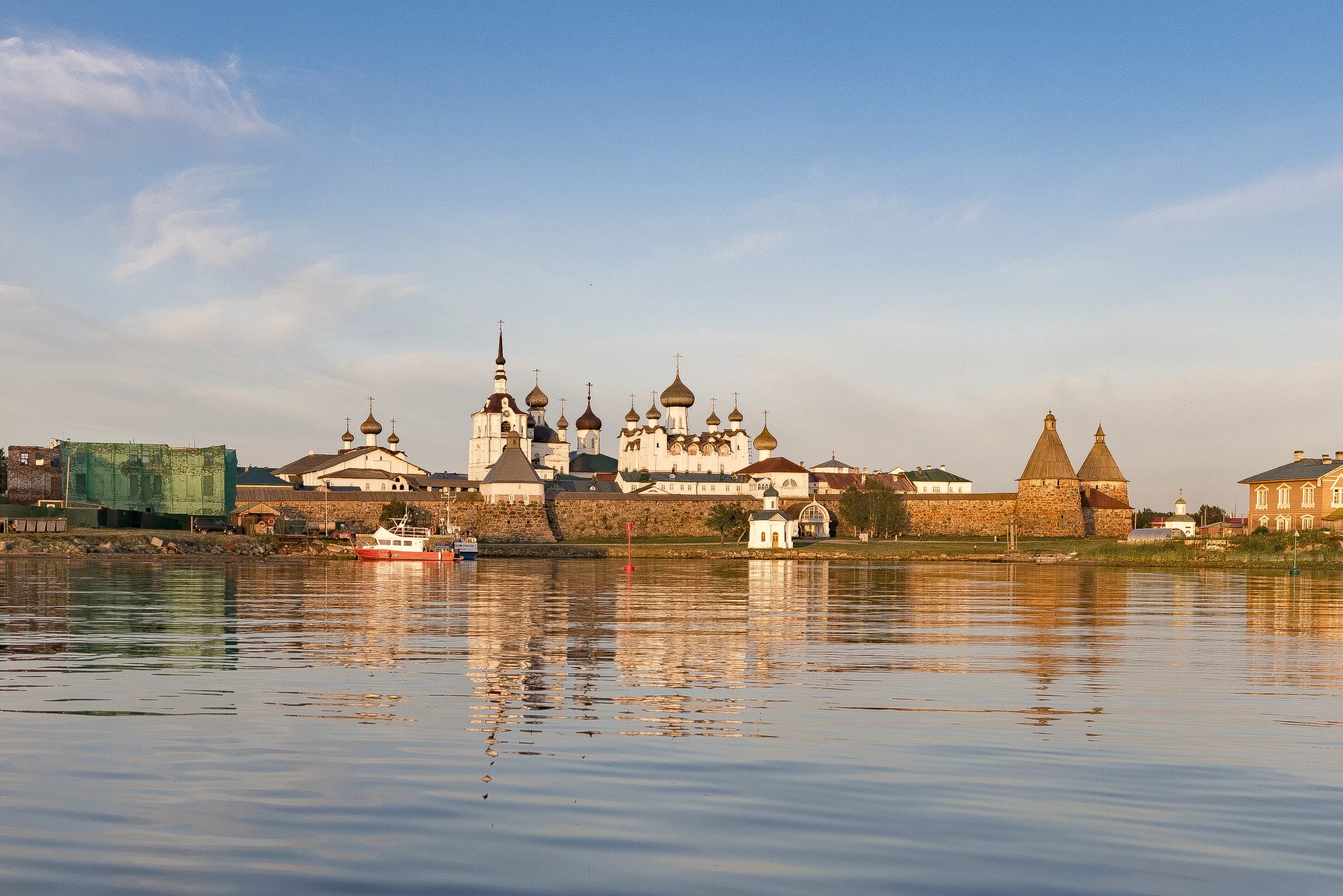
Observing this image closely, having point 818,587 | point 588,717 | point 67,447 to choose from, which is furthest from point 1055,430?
point 588,717

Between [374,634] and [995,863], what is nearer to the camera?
[995,863]

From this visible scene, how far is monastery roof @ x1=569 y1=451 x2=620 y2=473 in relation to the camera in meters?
112

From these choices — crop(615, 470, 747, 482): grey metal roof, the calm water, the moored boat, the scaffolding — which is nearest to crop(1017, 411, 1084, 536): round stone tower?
crop(615, 470, 747, 482): grey metal roof

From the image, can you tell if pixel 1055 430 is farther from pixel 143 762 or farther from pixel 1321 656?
pixel 143 762

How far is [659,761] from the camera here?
8.62m

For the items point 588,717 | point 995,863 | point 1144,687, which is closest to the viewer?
point 995,863

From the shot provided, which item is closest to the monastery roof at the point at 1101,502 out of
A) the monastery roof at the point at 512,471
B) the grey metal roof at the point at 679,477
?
the grey metal roof at the point at 679,477

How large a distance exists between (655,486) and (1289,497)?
155ft

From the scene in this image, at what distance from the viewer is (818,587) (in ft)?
127

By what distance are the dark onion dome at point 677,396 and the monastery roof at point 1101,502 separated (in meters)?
37.9

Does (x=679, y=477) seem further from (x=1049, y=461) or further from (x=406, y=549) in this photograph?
(x=406, y=549)

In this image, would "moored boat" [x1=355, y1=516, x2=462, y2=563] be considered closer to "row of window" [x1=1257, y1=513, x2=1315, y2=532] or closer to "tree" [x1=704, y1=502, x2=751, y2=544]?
"tree" [x1=704, y1=502, x2=751, y2=544]

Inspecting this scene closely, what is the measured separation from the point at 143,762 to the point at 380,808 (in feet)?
6.96

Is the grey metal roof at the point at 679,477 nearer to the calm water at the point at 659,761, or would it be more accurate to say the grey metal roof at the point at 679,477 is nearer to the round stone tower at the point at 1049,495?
the round stone tower at the point at 1049,495
